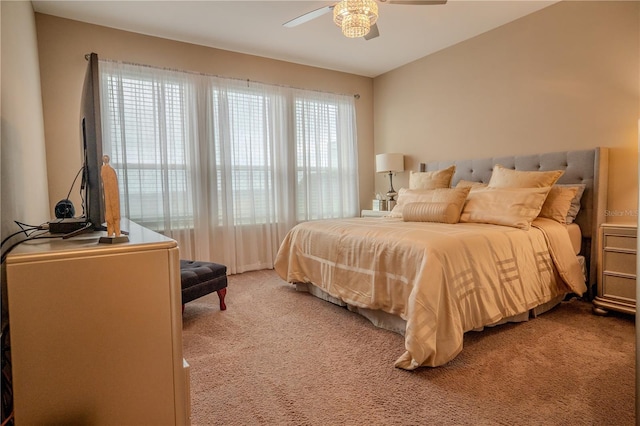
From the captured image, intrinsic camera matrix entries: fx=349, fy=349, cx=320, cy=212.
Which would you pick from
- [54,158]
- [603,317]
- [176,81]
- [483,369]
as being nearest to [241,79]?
[176,81]

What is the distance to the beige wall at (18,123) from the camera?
4.75ft

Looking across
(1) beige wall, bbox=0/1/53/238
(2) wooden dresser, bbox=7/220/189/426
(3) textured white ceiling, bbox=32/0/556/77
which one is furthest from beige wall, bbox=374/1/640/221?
(1) beige wall, bbox=0/1/53/238

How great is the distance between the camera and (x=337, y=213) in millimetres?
5090

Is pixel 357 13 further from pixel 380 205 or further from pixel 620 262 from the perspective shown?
pixel 380 205

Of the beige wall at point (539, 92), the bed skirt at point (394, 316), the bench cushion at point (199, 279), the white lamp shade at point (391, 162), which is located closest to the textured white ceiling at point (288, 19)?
the beige wall at point (539, 92)

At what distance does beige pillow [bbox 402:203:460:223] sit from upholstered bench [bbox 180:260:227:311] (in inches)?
68.5

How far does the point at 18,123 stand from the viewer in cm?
188

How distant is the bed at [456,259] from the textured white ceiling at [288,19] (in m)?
1.48

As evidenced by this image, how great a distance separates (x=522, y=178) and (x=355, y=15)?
1.98 meters

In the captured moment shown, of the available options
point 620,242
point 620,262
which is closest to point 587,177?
point 620,242

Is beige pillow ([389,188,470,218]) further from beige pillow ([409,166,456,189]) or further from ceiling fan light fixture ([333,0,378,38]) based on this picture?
ceiling fan light fixture ([333,0,378,38])

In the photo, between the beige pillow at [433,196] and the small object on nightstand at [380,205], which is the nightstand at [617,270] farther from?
the small object on nightstand at [380,205]

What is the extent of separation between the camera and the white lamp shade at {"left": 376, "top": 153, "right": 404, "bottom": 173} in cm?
473

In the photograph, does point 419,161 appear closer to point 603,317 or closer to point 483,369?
point 603,317
